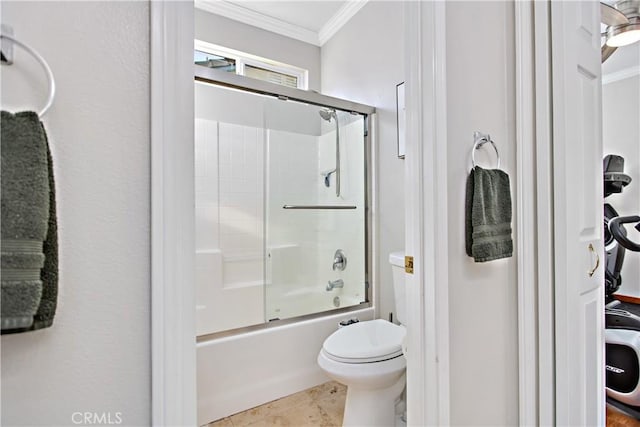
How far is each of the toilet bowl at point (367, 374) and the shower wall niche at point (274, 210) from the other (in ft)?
2.35

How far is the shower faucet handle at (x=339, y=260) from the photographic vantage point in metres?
2.44

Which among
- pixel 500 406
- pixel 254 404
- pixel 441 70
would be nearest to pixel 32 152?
pixel 441 70

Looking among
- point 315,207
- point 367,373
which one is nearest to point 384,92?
point 315,207

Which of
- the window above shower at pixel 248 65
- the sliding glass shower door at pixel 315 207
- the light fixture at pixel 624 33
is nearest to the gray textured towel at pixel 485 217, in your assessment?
the light fixture at pixel 624 33

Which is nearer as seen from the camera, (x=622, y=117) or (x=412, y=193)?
(x=412, y=193)

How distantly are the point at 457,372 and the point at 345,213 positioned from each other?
61.0 inches

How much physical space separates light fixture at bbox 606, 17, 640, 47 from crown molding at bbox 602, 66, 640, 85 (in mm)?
1566

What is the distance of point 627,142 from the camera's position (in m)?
2.78

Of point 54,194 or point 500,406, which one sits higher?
point 54,194

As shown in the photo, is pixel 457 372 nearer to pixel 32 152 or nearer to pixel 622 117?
pixel 32 152

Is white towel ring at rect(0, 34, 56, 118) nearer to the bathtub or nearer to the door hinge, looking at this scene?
the door hinge

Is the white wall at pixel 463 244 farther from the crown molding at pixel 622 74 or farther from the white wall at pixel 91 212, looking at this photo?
the crown molding at pixel 622 74

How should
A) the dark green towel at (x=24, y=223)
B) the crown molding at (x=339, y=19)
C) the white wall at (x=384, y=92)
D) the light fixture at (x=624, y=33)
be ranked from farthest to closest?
the crown molding at (x=339, y=19) < the white wall at (x=384, y=92) < the light fixture at (x=624, y=33) < the dark green towel at (x=24, y=223)

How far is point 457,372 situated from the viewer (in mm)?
971
